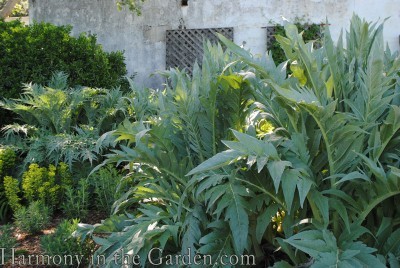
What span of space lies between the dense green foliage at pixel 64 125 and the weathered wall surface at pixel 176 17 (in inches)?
194

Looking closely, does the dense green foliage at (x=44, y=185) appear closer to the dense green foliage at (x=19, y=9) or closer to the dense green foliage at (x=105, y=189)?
the dense green foliage at (x=105, y=189)

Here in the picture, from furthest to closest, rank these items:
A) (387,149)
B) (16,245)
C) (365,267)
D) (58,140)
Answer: (58,140), (16,245), (387,149), (365,267)

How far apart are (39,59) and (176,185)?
4.39 meters

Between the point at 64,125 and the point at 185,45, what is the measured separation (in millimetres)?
5632

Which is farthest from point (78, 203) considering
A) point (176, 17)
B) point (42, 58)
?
point (176, 17)

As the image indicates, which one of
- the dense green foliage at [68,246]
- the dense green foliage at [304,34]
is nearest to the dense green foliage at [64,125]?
the dense green foliage at [68,246]

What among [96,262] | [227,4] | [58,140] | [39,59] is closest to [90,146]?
[58,140]

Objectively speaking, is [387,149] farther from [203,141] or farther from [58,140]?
[58,140]

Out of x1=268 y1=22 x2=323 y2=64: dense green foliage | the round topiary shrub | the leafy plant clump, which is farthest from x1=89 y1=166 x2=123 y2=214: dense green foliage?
x1=268 y1=22 x2=323 y2=64: dense green foliage

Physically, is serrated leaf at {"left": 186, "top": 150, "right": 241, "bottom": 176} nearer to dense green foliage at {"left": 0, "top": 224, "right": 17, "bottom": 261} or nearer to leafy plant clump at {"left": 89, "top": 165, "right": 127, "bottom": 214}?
dense green foliage at {"left": 0, "top": 224, "right": 17, "bottom": 261}

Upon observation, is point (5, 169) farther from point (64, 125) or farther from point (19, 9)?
point (19, 9)

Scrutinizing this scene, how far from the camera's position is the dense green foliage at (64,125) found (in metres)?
4.84

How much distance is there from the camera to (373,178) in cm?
266

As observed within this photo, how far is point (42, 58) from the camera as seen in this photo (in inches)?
267
